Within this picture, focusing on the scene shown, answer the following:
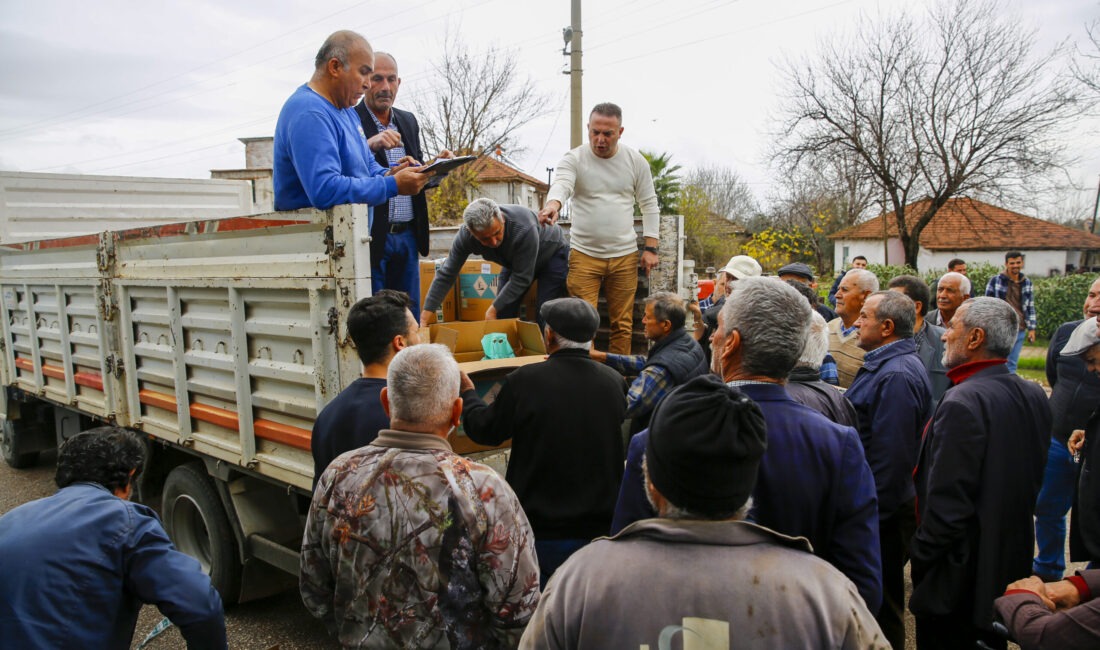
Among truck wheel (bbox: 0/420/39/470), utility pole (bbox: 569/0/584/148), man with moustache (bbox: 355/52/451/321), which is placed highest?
utility pole (bbox: 569/0/584/148)

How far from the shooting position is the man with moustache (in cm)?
378

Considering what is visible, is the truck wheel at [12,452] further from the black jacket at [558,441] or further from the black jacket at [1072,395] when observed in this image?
the black jacket at [1072,395]

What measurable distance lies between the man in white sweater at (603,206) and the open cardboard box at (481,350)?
72cm

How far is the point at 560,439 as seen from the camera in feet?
8.44

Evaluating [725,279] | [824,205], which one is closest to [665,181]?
[824,205]

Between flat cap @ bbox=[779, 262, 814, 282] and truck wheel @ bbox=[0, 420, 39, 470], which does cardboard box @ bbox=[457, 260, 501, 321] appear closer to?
flat cap @ bbox=[779, 262, 814, 282]

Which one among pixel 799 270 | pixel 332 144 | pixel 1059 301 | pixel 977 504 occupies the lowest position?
pixel 1059 301

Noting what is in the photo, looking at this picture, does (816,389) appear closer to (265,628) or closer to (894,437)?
(894,437)

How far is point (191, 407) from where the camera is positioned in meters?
3.89

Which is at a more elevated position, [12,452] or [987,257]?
[987,257]

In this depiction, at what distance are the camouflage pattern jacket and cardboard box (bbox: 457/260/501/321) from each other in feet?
10.3

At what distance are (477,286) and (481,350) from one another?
3.81 ft

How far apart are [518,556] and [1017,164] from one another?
2355 cm

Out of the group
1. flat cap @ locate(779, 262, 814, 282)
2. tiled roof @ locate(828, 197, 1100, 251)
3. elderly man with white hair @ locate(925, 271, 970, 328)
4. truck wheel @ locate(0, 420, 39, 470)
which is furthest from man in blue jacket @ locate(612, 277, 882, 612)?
tiled roof @ locate(828, 197, 1100, 251)
